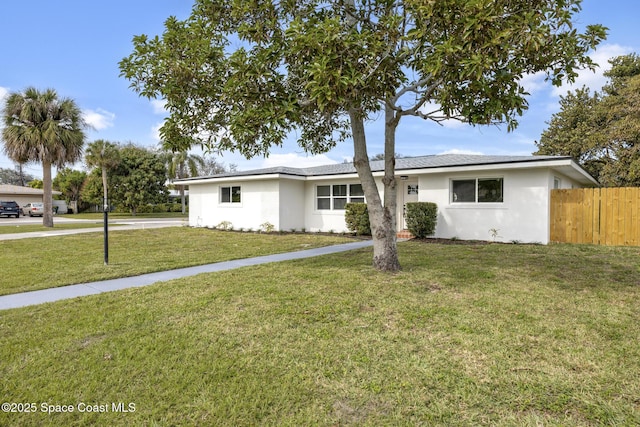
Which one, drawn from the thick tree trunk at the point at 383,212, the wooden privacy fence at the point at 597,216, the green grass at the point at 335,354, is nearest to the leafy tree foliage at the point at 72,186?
the thick tree trunk at the point at 383,212

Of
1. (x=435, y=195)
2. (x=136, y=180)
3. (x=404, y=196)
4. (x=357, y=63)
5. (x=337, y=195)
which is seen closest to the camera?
(x=357, y=63)

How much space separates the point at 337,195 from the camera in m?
16.1

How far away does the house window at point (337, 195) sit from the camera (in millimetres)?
15547

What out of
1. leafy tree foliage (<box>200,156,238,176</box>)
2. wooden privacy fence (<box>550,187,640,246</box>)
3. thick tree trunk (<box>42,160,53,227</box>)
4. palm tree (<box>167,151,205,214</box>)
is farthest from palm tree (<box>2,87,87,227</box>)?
leafy tree foliage (<box>200,156,238,176</box>)

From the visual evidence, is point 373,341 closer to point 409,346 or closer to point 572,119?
point 409,346

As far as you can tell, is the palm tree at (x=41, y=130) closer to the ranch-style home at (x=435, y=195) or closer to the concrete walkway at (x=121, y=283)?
the ranch-style home at (x=435, y=195)

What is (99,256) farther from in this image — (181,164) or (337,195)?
(181,164)

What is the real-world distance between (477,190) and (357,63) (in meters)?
9.44

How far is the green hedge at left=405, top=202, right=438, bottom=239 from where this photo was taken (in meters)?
12.9

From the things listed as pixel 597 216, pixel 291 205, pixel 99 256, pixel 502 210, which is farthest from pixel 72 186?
pixel 597 216

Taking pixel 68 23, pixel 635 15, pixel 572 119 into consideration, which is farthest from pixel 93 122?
pixel 572 119

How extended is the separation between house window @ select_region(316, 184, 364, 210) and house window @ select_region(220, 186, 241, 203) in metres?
4.21

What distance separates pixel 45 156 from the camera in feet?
59.0

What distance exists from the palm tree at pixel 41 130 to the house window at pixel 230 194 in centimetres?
850
